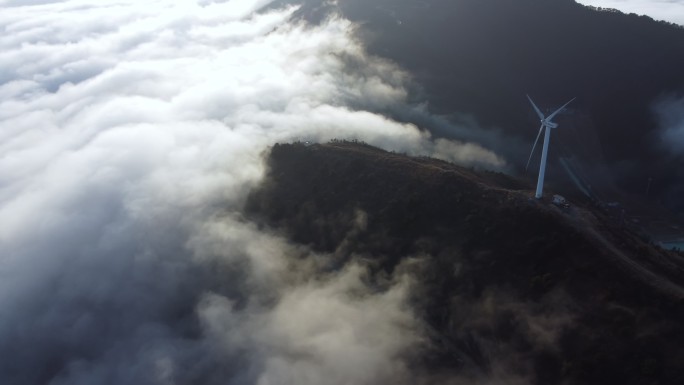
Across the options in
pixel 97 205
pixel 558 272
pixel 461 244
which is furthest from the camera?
pixel 97 205

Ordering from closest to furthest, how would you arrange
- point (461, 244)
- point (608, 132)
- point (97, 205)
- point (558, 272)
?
point (558, 272) → point (461, 244) → point (97, 205) → point (608, 132)

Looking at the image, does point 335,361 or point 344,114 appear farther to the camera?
point 344,114

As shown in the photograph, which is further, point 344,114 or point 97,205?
point 344,114

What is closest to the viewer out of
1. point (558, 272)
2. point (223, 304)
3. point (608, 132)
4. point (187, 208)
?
point (558, 272)

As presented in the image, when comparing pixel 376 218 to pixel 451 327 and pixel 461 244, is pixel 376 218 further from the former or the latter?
pixel 451 327

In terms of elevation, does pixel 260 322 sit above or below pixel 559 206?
below

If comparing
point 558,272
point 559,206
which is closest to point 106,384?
point 558,272

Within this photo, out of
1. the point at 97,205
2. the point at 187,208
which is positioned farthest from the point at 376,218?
the point at 97,205

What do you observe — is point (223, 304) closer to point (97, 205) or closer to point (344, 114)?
point (97, 205)

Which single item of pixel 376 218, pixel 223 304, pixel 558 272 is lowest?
pixel 223 304
